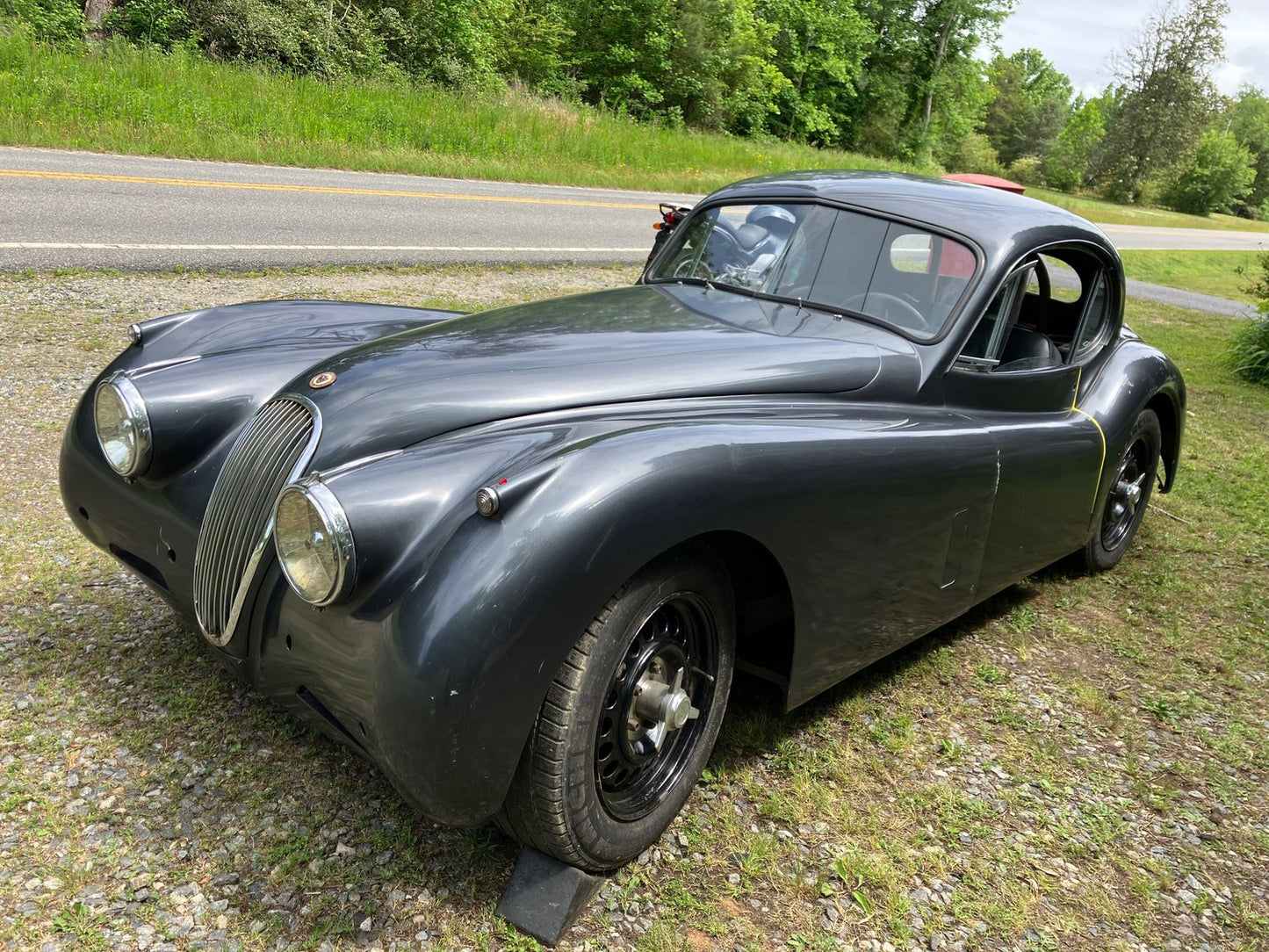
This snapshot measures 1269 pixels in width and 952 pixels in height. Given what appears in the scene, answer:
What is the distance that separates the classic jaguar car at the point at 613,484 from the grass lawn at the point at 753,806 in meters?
0.27

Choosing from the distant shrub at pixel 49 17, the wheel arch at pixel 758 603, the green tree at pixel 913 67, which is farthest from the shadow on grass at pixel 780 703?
Answer: the green tree at pixel 913 67

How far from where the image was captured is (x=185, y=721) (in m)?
2.70

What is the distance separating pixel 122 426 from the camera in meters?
2.70

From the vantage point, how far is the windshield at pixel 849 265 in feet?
10.5

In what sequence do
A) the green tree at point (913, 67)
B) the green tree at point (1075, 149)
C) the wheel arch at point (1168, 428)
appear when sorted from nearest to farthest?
the wheel arch at point (1168, 428) → the green tree at point (913, 67) → the green tree at point (1075, 149)

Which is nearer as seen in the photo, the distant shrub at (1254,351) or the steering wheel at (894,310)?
the steering wheel at (894,310)

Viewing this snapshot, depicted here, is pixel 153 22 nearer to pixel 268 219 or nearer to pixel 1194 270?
pixel 268 219

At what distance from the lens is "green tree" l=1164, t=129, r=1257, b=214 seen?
183ft

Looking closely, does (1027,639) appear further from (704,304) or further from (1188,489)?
(1188,489)

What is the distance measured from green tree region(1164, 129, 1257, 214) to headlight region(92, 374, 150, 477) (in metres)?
63.4

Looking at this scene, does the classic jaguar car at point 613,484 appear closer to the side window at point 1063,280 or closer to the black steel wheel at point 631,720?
the black steel wheel at point 631,720

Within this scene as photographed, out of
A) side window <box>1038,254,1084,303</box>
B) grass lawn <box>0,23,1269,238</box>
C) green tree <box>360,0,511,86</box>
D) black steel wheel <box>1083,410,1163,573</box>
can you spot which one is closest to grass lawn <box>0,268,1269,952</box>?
black steel wheel <box>1083,410,1163,573</box>

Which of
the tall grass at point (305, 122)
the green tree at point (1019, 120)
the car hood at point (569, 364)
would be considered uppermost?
the green tree at point (1019, 120)

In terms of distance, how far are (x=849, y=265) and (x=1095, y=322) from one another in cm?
151
